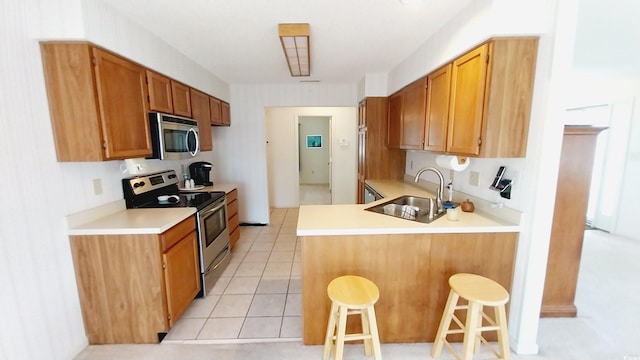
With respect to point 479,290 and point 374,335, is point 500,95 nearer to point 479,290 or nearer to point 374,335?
point 479,290

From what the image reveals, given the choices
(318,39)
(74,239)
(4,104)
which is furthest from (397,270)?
(4,104)

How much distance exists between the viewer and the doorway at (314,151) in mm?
8531

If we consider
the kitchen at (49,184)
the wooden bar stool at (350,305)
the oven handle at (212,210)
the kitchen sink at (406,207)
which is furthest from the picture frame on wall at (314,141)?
the wooden bar stool at (350,305)

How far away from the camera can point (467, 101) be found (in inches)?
71.5

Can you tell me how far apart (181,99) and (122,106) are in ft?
2.82

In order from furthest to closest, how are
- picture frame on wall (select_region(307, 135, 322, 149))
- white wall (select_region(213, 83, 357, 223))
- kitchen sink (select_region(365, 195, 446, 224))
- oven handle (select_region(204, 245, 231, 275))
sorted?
1. picture frame on wall (select_region(307, 135, 322, 149))
2. white wall (select_region(213, 83, 357, 223))
3. oven handle (select_region(204, 245, 231, 275))
4. kitchen sink (select_region(365, 195, 446, 224))

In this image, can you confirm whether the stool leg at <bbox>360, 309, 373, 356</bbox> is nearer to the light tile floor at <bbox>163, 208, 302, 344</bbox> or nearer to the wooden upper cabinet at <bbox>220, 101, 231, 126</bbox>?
the light tile floor at <bbox>163, 208, 302, 344</bbox>

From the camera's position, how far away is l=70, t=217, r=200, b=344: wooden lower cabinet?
1.77 meters

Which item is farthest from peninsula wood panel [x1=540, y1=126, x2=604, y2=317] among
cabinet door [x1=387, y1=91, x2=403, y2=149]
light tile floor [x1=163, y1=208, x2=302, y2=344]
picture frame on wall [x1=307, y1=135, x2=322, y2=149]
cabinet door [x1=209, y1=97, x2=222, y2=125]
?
picture frame on wall [x1=307, y1=135, x2=322, y2=149]

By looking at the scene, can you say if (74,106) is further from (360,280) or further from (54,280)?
(360,280)

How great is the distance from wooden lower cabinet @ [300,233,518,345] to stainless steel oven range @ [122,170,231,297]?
1.16 metres

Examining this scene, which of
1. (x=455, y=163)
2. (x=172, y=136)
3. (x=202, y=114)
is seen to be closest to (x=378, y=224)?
(x=455, y=163)

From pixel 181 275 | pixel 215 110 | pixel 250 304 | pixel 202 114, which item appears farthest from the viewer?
pixel 215 110

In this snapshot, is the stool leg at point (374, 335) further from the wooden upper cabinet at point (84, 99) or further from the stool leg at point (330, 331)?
the wooden upper cabinet at point (84, 99)
